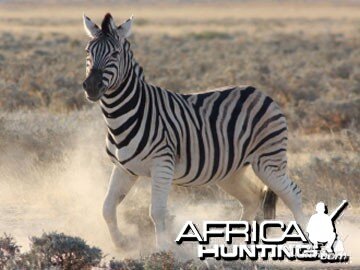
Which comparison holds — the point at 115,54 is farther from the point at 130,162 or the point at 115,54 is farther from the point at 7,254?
the point at 7,254

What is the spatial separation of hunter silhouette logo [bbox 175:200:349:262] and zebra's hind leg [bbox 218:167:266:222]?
3.30ft

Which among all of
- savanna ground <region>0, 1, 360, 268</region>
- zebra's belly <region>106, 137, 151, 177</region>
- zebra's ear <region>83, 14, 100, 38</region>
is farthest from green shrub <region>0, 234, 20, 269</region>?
zebra's ear <region>83, 14, 100, 38</region>

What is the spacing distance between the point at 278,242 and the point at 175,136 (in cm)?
137

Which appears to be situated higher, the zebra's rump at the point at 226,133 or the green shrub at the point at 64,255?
the zebra's rump at the point at 226,133

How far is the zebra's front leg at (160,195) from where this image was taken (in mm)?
9328

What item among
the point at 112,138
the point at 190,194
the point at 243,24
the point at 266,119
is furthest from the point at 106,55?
the point at 243,24

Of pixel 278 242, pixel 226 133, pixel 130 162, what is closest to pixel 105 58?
pixel 130 162

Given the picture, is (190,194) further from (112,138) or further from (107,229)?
(112,138)

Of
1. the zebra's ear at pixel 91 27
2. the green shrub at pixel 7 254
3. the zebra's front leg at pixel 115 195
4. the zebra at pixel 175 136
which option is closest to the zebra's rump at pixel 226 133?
the zebra at pixel 175 136

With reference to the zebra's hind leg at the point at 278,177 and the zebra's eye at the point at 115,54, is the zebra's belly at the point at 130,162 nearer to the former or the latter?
the zebra's eye at the point at 115,54

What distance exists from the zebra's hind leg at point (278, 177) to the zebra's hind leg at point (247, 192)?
18.1 inches

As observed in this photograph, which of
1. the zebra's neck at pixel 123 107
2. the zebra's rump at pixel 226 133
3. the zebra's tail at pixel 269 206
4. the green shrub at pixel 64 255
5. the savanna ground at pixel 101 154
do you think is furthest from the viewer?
the savanna ground at pixel 101 154

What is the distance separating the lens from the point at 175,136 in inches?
383

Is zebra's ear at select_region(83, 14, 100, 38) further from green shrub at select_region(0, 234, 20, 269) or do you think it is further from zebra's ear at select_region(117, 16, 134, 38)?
green shrub at select_region(0, 234, 20, 269)
